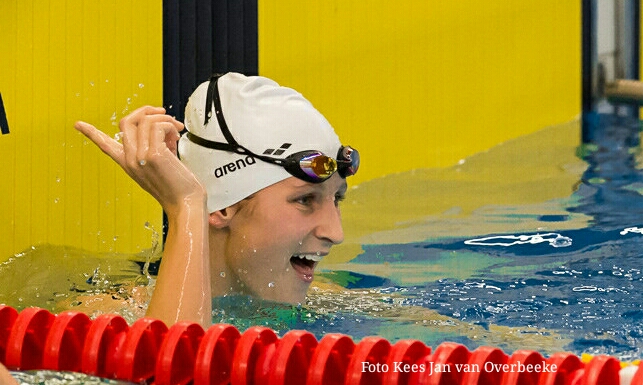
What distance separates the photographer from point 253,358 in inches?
68.1

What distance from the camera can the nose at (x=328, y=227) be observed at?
2.51 m

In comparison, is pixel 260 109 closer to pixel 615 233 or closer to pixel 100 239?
pixel 100 239

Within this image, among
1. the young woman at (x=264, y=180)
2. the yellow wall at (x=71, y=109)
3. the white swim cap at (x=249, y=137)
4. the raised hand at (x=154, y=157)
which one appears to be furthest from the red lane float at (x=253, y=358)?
the yellow wall at (x=71, y=109)

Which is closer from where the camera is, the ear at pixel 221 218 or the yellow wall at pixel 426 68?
the ear at pixel 221 218

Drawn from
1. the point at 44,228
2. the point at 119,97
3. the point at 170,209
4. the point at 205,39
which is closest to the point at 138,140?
the point at 170,209

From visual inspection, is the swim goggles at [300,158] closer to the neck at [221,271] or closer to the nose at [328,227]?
the nose at [328,227]

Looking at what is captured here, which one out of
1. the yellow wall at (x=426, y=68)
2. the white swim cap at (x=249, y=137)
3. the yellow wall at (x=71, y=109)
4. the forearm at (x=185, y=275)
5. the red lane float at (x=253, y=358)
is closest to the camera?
the red lane float at (x=253, y=358)

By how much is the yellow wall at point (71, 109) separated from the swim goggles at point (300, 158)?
2.13ft

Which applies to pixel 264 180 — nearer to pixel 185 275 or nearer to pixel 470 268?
pixel 185 275

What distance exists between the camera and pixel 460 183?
16.6ft

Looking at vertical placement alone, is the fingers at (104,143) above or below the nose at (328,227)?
above

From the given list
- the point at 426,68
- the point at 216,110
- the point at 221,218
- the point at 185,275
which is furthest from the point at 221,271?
the point at 426,68

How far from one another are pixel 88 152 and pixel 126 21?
458 millimetres

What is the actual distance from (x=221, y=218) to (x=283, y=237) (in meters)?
0.19
